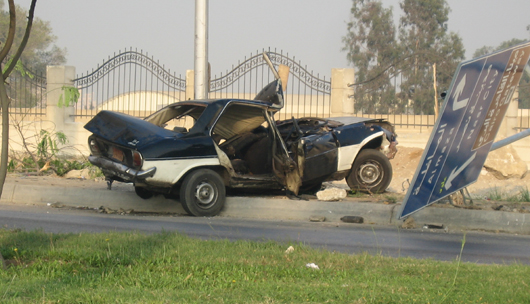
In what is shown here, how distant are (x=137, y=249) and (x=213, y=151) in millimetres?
3784

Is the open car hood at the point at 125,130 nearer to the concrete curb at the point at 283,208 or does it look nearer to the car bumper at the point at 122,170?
the car bumper at the point at 122,170

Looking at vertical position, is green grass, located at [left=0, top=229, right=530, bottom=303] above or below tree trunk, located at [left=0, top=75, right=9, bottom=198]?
below

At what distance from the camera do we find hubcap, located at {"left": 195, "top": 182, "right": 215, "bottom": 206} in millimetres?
9016

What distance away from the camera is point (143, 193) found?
386 inches

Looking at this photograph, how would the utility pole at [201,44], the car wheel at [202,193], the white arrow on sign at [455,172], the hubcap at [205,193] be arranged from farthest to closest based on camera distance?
the utility pole at [201,44], the hubcap at [205,193], the car wheel at [202,193], the white arrow on sign at [455,172]

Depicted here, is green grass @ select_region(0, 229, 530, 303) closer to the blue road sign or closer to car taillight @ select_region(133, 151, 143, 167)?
the blue road sign

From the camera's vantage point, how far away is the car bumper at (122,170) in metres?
8.48

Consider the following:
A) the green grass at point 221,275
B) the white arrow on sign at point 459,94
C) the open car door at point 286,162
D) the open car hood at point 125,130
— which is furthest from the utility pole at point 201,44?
the green grass at point 221,275

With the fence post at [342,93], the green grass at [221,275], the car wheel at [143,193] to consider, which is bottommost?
the green grass at [221,275]

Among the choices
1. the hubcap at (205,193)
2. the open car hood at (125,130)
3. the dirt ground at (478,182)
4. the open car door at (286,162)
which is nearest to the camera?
the open car hood at (125,130)

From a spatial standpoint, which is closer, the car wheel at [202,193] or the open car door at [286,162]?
the car wheel at [202,193]

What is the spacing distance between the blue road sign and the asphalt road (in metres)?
0.65

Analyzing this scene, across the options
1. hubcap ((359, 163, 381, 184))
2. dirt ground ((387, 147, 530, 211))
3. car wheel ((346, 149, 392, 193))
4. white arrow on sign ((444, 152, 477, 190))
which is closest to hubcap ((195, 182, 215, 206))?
car wheel ((346, 149, 392, 193))

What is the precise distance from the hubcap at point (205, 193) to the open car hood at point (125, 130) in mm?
853
